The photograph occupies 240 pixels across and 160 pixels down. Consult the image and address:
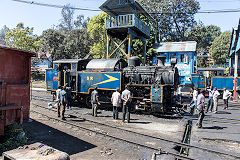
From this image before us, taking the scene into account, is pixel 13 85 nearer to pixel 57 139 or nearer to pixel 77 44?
pixel 57 139

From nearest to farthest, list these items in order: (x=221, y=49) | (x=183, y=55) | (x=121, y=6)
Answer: (x=121, y=6) → (x=183, y=55) → (x=221, y=49)

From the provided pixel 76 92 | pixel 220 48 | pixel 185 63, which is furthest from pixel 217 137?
pixel 220 48

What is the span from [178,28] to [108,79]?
3168 cm

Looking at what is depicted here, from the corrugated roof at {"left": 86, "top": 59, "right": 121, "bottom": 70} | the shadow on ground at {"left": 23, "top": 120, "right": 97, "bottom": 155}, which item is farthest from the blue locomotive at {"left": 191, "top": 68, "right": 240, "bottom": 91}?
the shadow on ground at {"left": 23, "top": 120, "right": 97, "bottom": 155}

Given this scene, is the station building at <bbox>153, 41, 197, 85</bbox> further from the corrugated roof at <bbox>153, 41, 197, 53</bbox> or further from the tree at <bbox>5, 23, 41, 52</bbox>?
the tree at <bbox>5, 23, 41, 52</bbox>

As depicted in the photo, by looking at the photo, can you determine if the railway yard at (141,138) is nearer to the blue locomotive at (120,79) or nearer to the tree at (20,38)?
the blue locomotive at (120,79)

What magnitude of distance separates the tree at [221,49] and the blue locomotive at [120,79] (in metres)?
38.6

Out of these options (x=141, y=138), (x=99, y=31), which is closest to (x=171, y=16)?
(x=99, y=31)

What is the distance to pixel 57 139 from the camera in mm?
7230

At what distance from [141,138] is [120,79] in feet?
17.7

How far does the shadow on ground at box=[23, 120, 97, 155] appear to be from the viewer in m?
Answer: 6.38

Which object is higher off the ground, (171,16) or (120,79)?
(171,16)

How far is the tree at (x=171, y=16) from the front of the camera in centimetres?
3519

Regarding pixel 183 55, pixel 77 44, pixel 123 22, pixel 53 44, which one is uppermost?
pixel 77 44
